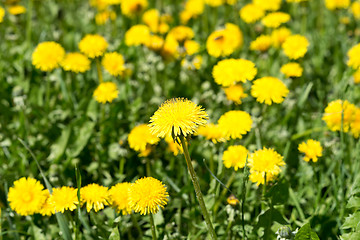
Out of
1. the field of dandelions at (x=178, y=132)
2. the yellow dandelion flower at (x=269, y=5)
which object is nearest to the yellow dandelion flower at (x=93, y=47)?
the field of dandelions at (x=178, y=132)

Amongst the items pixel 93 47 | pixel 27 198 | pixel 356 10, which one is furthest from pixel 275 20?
pixel 27 198

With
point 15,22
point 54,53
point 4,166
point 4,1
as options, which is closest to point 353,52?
point 54,53

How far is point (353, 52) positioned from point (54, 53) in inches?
76.0

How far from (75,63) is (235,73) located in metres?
1.09

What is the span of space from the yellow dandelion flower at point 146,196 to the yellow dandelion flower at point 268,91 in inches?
34.5

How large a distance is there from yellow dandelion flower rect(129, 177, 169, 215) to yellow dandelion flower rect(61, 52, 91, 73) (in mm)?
1331

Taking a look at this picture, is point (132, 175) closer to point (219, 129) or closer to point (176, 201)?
point (176, 201)

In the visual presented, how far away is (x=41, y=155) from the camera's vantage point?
2.40 m

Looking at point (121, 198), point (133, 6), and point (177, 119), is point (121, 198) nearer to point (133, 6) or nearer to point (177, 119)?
point (177, 119)

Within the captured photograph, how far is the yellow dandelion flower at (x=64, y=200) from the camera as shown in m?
1.67

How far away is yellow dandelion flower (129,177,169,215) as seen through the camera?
1.53m

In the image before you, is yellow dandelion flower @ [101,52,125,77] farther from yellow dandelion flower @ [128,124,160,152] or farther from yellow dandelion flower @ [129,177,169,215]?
yellow dandelion flower @ [129,177,169,215]

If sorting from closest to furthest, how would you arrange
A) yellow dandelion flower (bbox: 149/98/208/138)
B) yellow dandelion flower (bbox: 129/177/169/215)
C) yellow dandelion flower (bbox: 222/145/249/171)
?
yellow dandelion flower (bbox: 149/98/208/138) < yellow dandelion flower (bbox: 129/177/169/215) < yellow dandelion flower (bbox: 222/145/249/171)

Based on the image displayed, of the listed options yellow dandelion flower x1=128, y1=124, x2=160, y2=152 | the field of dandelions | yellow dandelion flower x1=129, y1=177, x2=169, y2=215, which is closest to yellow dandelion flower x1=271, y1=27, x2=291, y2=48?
the field of dandelions
